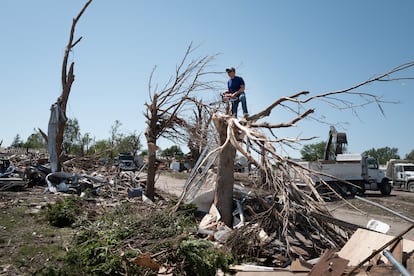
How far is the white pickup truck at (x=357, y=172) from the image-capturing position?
59.3 feet

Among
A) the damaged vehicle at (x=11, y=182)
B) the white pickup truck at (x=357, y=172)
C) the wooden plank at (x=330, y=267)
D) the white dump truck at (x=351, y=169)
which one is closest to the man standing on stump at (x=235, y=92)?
the wooden plank at (x=330, y=267)

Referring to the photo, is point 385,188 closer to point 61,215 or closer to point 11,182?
point 61,215

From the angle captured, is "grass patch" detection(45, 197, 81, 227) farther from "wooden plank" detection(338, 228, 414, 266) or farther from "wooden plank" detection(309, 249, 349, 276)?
"wooden plank" detection(338, 228, 414, 266)

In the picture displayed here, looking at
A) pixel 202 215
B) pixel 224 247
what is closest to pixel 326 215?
pixel 224 247

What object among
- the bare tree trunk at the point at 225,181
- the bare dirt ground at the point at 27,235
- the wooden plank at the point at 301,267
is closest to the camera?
the wooden plank at the point at 301,267

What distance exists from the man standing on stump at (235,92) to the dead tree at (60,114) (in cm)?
833

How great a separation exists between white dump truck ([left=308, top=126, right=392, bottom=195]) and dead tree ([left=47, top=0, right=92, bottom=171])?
12.1 m

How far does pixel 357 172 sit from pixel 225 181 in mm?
13592

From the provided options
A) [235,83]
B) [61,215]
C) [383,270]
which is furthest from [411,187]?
[61,215]

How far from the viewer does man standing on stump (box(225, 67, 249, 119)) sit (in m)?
7.95

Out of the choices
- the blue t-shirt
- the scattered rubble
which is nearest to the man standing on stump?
the blue t-shirt

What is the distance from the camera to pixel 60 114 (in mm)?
13922

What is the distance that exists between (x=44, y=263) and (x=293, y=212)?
400 centimetres

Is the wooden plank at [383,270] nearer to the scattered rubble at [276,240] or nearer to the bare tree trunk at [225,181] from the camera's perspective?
the scattered rubble at [276,240]
